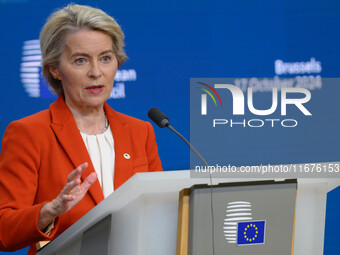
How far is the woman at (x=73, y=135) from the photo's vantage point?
1790mm

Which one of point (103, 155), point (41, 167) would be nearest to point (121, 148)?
point (103, 155)

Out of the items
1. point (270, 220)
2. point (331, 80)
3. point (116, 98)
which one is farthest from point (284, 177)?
point (331, 80)

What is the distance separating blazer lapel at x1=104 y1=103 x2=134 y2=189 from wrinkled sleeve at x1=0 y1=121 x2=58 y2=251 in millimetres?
260

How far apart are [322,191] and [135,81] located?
229 cm

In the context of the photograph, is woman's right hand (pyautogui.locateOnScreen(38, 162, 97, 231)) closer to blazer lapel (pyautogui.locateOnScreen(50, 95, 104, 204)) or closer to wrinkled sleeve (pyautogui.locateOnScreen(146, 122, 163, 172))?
blazer lapel (pyautogui.locateOnScreen(50, 95, 104, 204))

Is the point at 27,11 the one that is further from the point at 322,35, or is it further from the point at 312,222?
the point at 312,222

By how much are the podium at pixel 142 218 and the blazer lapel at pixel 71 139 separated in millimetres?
368

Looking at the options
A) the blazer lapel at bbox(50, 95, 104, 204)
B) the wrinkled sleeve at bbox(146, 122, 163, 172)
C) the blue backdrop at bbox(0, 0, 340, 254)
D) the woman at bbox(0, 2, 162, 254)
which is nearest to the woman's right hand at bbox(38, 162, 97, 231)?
the woman at bbox(0, 2, 162, 254)

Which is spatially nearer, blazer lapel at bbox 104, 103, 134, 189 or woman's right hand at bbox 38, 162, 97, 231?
woman's right hand at bbox 38, 162, 97, 231

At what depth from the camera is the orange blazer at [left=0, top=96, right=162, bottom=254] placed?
1.68 m

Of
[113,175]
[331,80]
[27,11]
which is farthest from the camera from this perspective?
[331,80]

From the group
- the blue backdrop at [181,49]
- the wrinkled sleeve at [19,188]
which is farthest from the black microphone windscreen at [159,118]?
the blue backdrop at [181,49]

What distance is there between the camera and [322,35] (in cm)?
400

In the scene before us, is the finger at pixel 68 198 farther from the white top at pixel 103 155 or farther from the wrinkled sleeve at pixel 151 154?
the wrinkled sleeve at pixel 151 154
